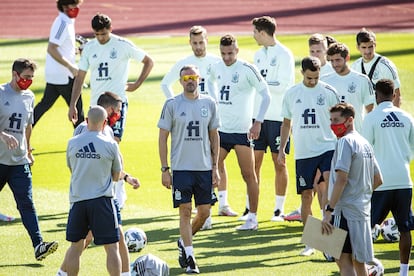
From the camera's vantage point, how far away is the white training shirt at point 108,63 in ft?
46.8

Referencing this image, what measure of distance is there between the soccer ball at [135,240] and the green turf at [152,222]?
0.43 feet

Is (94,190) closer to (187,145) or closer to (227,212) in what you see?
(187,145)

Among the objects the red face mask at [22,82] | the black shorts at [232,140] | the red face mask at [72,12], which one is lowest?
the black shorts at [232,140]

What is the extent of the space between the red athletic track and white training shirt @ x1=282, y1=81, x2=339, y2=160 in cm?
2069

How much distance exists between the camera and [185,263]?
1151cm

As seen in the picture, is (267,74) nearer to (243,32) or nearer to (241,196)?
(241,196)

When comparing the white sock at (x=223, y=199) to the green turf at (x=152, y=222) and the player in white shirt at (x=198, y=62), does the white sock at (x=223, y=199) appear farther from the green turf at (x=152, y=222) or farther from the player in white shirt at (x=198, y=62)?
the player in white shirt at (x=198, y=62)

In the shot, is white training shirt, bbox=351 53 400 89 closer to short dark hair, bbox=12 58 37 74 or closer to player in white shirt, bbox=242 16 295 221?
player in white shirt, bbox=242 16 295 221

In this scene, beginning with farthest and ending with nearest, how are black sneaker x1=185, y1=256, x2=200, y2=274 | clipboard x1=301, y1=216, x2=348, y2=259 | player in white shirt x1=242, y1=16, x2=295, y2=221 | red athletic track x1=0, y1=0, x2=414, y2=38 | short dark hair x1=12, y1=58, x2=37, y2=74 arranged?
red athletic track x1=0, y1=0, x2=414, y2=38, player in white shirt x1=242, y1=16, x2=295, y2=221, short dark hair x1=12, y1=58, x2=37, y2=74, black sneaker x1=185, y1=256, x2=200, y2=274, clipboard x1=301, y1=216, x2=348, y2=259

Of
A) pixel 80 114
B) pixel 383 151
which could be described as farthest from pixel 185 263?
pixel 80 114

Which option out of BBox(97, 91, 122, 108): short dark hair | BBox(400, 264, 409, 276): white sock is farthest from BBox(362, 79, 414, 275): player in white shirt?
BBox(97, 91, 122, 108): short dark hair

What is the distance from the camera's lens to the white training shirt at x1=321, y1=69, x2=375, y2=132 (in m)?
12.9

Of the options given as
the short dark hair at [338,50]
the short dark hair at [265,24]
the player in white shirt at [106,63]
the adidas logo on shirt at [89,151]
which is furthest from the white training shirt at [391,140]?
the player in white shirt at [106,63]

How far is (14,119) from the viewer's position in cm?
1210
